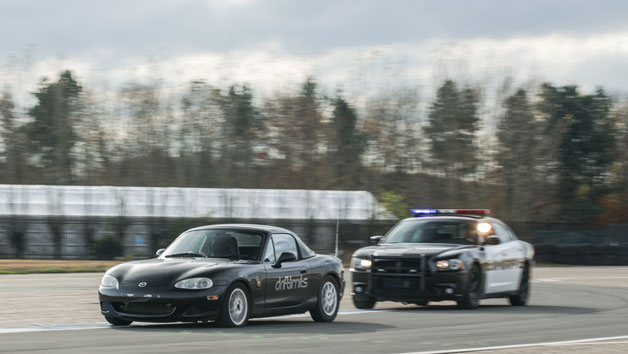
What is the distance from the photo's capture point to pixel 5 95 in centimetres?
5175

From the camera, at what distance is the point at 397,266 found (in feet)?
54.0

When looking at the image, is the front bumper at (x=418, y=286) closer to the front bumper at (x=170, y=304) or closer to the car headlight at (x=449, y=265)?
the car headlight at (x=449, y=265)

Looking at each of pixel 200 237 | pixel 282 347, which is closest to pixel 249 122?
pixel 200 237

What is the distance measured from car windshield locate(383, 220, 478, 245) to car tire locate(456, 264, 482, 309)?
0.67 meters

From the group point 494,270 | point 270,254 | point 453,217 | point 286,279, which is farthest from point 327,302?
point 453,217

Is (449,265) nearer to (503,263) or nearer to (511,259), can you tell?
(503,263)

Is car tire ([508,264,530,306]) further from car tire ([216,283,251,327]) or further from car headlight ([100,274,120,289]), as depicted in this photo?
Result: car headlight ([100,274,120,289])

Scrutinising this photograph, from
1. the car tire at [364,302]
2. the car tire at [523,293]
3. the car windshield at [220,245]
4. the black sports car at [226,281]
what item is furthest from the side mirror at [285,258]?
the car tire at [523,293]

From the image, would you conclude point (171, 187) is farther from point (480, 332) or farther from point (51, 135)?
point (480, 332)

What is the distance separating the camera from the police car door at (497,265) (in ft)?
56.5

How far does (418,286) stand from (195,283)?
18.5 feet

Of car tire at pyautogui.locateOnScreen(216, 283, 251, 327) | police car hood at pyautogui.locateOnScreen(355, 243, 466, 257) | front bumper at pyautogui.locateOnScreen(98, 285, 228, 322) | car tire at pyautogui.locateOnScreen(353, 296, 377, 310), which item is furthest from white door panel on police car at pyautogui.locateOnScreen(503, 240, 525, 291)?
front bumper at pyautogui.locateOnScreen(98, 285, 228, 322)

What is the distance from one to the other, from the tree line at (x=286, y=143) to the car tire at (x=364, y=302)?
35554mm

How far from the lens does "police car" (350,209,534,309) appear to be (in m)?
16.3
